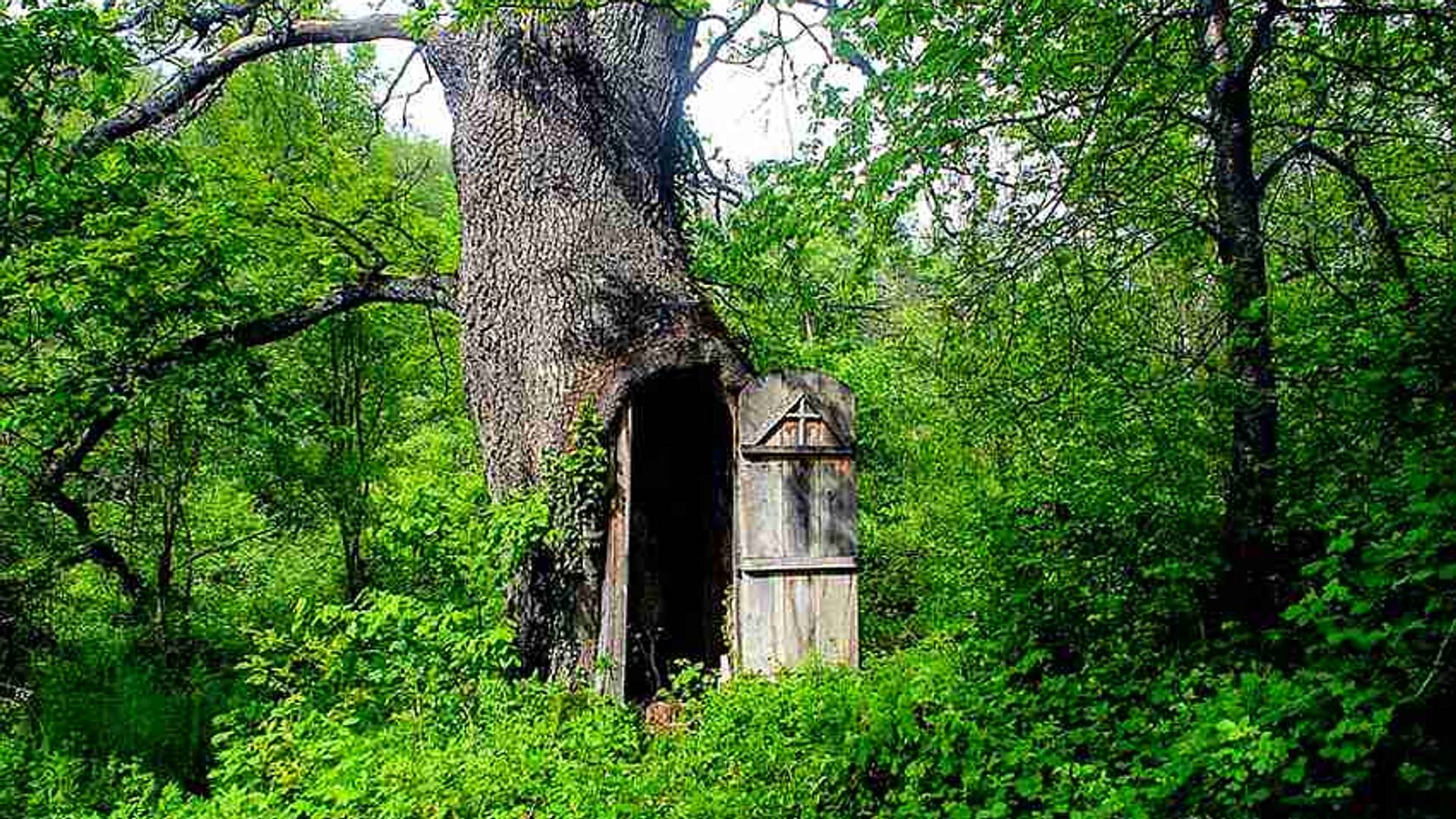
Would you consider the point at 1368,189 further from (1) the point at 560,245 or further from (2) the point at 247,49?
(2) the point at 247,49

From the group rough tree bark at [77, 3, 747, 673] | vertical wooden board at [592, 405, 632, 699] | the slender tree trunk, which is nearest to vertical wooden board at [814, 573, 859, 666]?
vertical wooden board at [592, 405, 632, 699]

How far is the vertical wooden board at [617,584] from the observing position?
639 cm

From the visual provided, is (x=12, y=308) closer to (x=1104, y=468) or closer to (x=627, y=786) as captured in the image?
(x=627, y=786)

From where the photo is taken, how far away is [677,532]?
7555mm

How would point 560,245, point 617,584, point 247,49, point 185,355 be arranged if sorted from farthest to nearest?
point 247,49 < point 185,355 < point 560,245 < point 617,584

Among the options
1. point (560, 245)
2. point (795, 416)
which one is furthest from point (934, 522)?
point (560, 245)

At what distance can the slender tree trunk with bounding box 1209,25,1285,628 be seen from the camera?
13.6 feet

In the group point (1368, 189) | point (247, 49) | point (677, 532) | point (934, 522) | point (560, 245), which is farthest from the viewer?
point (934, 522)

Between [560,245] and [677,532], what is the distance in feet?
6.87

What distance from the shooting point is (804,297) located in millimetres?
9023

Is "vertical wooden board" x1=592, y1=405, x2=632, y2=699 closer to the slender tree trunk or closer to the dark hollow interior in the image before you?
the dark hollow interior

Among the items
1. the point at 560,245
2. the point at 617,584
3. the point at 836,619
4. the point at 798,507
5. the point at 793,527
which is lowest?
the point at 836,619

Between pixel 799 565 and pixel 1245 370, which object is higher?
pixel 1245 370

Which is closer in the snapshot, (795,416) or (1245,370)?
(1245,370)
